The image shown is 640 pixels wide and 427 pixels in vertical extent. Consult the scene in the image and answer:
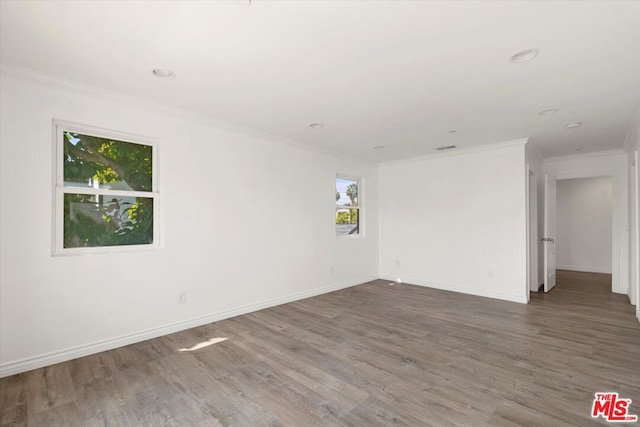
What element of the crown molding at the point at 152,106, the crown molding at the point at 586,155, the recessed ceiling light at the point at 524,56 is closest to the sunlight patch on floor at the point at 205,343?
the crown molding at the point at 152,106

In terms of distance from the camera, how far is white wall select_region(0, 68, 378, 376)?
98.5 inches

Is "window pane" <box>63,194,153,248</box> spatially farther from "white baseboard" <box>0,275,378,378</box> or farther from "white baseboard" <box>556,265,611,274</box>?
"white baseboard" <box>556,265,611,274</box>

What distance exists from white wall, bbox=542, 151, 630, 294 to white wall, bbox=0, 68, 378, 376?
4698mm

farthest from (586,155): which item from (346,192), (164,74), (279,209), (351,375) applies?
(164,74)

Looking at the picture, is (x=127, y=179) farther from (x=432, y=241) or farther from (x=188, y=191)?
(x=432, y=241)

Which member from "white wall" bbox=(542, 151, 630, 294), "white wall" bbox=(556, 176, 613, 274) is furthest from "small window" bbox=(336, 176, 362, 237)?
"white wall" bbox=(556, 176, 613, 274)

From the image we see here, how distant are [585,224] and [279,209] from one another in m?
7.58

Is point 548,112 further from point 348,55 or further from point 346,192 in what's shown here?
point 346,192

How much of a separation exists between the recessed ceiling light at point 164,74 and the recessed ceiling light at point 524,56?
2740 millimetres

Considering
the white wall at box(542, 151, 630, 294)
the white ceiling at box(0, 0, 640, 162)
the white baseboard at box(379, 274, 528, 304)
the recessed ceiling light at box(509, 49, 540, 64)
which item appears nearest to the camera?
the white ceiling at box(0, 0, 640, 162)

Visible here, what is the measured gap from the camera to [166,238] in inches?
132

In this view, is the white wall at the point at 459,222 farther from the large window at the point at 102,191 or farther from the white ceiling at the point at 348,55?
the large window at the point at 102,191

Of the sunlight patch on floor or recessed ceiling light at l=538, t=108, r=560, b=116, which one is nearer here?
the sunlight patch on floor

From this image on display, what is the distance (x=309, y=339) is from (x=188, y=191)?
87.2 inches
